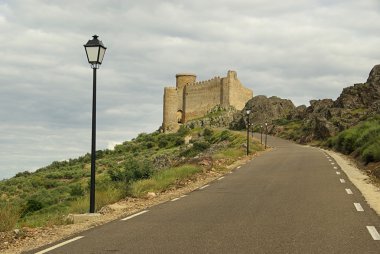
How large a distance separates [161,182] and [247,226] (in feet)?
30.7

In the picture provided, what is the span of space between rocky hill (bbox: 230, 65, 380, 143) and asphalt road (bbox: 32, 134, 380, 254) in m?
Answer: 50.4

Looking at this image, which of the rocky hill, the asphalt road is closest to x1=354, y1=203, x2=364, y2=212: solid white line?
the asphalt road

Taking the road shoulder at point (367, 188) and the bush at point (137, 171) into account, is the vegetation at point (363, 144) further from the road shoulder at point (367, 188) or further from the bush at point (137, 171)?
the bush at point (137, 171)

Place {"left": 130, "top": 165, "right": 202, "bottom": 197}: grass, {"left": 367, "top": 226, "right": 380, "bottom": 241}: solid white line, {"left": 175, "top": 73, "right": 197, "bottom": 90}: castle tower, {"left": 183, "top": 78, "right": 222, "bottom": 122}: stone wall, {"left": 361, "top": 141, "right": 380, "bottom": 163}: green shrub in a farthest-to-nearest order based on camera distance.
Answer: {"left": 175, "top": 73, "right": 197, "bottom": 90}: castle tower
{"left": 183, "top": 78, "right": 222, "bottom": 122}: stone wall
{"left": 361, "top": 141, "right": 380, "bottom": 163}: green shrub
{"left": 130, "top": 165, "right": 202, "bottom": 197}: grass
{"left": 367, "top": 226, "right": 380, "bottom": 241}: solid white line

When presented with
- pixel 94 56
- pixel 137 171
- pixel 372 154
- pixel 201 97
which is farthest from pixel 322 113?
pixel 94 56

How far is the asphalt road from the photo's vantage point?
7.89 meters

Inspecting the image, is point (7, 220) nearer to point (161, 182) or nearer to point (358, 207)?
point (358, 207)

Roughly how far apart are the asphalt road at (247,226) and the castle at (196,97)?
321ft

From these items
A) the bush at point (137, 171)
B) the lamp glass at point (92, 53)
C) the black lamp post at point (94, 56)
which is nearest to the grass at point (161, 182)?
the bush at point (137, 171)

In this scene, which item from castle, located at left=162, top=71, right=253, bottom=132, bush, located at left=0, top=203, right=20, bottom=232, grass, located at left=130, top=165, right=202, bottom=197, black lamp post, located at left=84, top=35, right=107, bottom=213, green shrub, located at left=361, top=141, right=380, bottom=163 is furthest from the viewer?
castle, located at left=162, top=71, right=253, bottom=132

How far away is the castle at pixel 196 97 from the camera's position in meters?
114

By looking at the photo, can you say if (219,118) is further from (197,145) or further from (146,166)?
(146,166)

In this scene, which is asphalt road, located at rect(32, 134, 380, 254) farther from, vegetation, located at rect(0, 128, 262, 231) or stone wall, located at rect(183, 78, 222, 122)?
stone wall, located at rect(183, 78, 222, 122)

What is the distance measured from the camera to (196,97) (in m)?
118
